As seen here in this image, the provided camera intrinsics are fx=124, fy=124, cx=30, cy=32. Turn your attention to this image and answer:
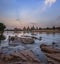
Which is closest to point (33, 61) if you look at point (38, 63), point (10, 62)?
point (38, 63)

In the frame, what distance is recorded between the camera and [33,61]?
16.6 meters

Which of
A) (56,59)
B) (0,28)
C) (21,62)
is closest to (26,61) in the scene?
(21,62)

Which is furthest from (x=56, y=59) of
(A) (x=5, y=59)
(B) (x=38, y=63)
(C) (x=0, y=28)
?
(C) (x=0, y=28)

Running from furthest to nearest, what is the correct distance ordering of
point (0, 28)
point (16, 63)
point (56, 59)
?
point (0, 28), point (56, 59), point (16, 63)

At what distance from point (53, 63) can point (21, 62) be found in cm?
417

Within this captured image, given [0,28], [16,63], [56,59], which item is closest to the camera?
[16,63]

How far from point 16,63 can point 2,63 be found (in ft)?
6.12

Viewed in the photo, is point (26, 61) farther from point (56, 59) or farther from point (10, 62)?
point (56, 59)

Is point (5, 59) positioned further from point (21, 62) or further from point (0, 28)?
point (0, 28)

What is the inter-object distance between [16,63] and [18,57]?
7.43 ft

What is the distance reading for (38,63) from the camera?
15984 mm

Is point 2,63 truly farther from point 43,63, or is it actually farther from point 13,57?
point 43,63

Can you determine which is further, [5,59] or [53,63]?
[5,59]

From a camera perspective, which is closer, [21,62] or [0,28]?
[21,62]
